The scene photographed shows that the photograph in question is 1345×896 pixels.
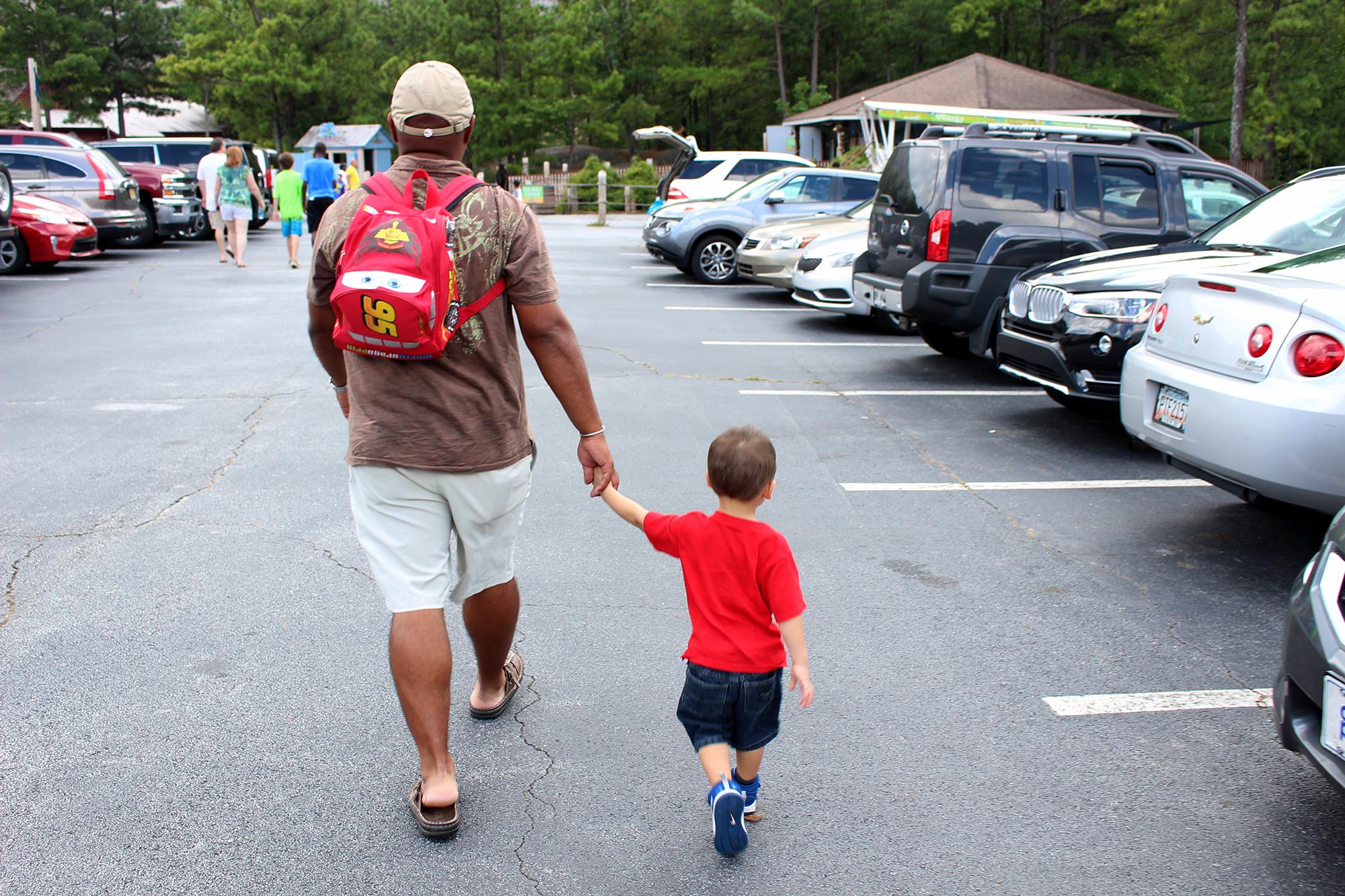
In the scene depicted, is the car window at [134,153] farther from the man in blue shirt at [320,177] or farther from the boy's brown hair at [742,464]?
the boy's brown hair at [742,464]

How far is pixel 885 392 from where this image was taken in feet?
28.3

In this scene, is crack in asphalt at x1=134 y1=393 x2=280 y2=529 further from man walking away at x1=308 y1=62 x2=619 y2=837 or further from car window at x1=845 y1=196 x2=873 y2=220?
car window at x1=845 y1=196 x2=873 y2=220

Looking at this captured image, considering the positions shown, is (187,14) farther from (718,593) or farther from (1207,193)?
(718,593)

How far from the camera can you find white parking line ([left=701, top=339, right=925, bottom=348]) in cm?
1070

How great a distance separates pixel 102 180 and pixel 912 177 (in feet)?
44.4

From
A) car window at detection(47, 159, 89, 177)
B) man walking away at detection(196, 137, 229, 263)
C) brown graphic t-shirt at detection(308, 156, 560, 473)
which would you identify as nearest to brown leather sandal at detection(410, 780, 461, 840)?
brown graphic t-shirt at detection(308, 156, 560, 473)

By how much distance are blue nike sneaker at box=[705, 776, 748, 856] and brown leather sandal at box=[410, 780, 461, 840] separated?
68 centimetres

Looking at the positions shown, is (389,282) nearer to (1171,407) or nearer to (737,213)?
(1171,407)

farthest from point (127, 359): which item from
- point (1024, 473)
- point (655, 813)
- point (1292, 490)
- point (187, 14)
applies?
point (187, 14)

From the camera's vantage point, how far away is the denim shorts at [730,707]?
2801 mm

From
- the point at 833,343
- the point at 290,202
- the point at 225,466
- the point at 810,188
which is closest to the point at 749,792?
the point at 225,466

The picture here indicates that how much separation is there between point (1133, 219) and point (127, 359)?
27.3ft

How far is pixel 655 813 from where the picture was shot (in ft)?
10.1

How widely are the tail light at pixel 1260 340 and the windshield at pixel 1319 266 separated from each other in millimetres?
318
